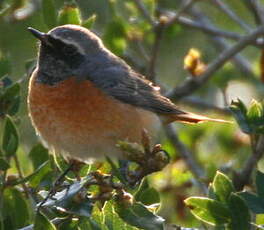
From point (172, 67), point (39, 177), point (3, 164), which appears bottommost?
point (172, 67)

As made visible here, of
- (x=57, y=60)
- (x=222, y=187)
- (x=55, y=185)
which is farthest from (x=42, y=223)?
(x=57, y=60)

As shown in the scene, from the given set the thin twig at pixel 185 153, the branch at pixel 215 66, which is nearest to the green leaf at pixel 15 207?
the thin twig at pixel 185 153

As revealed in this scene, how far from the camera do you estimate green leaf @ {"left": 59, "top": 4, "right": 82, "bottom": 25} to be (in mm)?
5480

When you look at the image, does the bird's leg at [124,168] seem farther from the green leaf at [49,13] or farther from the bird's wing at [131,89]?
the green leaf at [49,13]

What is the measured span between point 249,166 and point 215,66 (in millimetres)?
1510

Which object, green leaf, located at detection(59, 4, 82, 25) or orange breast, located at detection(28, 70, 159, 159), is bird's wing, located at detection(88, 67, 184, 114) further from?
green leaf, located at detection(59, 4, 82, 25)

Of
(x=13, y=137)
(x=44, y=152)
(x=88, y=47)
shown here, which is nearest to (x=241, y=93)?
(x=88, y=47)

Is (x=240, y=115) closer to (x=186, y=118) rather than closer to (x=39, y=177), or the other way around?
(x=39, y=177)

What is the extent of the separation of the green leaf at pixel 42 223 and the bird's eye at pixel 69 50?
6.91 ft

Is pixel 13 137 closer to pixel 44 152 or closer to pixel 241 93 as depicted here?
pixel 44 152

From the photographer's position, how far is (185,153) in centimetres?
670

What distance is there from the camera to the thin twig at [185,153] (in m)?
6.54

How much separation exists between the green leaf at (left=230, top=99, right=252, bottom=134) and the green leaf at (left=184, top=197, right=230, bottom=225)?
0.52 metres

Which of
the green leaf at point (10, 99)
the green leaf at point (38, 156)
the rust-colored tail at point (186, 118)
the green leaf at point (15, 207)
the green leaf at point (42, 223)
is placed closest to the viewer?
the green leaf at point (42, 223)
